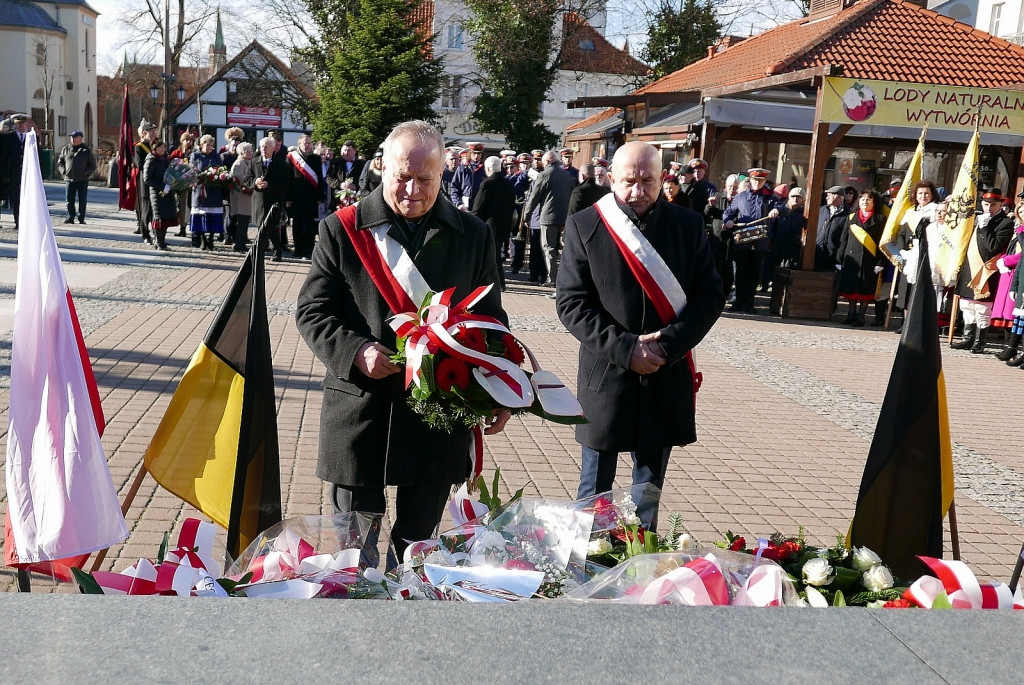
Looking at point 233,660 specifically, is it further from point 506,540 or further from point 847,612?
point 506,540

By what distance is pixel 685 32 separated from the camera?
36438 millimetres

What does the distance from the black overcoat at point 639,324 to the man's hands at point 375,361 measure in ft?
4.11

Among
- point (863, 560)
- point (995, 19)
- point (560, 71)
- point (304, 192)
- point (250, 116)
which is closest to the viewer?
point (863, 560)

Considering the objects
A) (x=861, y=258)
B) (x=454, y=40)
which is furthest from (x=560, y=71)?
(x=861, y=258)

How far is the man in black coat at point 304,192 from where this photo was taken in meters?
16.8

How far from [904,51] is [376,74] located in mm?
17893

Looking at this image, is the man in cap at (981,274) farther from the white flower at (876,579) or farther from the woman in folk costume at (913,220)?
the white flower at (876,579)

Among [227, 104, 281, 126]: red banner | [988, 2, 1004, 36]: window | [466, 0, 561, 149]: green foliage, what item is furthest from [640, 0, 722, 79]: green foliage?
[227, 104, 281, 126]: red banner

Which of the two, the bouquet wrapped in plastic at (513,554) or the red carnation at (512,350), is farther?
the red carnation at (512,350)

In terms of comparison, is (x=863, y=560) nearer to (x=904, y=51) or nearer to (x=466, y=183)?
(x=904, y=51)

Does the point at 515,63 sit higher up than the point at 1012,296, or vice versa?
the point at 515,63

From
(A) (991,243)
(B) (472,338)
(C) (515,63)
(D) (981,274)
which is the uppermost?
(C) (515,63)

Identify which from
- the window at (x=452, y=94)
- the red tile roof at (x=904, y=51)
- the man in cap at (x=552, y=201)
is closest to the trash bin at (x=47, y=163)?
the window at (x=452, y=94)

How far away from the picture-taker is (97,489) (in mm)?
2760
